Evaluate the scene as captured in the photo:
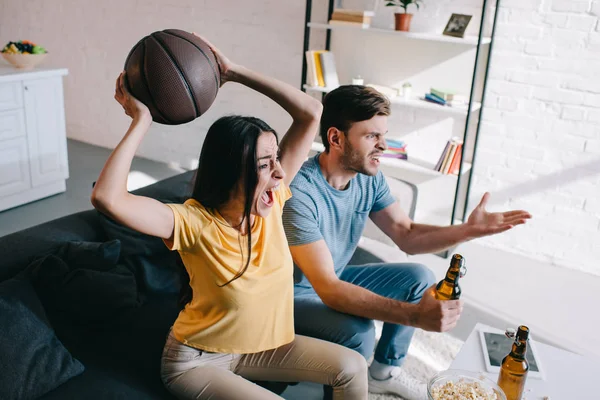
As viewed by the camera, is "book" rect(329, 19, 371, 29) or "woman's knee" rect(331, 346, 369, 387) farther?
"book" rect(329, 19, 371, 29)

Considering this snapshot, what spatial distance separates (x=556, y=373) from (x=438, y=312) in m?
0.42

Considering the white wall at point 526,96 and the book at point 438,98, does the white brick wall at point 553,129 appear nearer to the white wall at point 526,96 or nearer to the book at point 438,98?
the white wall at point 526,96

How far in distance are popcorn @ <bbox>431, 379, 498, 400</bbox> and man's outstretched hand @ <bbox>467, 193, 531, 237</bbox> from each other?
0.61m

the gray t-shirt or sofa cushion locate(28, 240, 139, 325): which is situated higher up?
the gray t-shirt

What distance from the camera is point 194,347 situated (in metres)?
1.49

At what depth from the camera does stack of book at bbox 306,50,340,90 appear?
356cm

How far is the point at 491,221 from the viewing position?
183cm

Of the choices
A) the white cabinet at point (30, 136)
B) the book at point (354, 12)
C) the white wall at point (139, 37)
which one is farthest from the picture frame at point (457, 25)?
the white cabinet at point (30, 136)

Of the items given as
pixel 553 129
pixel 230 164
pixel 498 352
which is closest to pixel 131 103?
pixel 230 164

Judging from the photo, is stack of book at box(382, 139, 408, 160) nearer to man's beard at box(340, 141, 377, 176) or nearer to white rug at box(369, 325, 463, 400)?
white rug at box(369, 325, 463, 400)

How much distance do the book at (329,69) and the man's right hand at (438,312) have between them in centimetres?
225

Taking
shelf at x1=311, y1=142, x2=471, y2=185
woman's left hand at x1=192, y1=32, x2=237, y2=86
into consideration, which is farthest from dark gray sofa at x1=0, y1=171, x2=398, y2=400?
shelf at x1=311, y1=142, x2=471, y2=185

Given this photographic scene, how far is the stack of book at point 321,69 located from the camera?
11.7 ft

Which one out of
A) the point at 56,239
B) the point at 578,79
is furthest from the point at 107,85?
the point at 578,79
